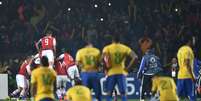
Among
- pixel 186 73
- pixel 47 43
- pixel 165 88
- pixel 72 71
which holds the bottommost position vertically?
pixel 165 88

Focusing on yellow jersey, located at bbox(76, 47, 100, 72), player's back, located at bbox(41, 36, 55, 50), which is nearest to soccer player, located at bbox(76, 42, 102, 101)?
yellow jersey, located at bbox(76, 47, 100, 72)

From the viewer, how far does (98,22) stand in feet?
115

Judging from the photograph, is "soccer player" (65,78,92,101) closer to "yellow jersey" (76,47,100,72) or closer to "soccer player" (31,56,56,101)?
"soccer player" (31,56,56,101)

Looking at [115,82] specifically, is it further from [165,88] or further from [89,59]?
[165,88]

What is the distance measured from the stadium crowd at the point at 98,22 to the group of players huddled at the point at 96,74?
4.26 m

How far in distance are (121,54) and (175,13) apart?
625 inches

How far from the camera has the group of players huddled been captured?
53.7 feet

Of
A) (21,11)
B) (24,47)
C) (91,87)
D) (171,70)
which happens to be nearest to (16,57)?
(24,47)

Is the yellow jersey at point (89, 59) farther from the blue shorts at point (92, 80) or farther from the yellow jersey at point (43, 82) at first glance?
the yellow jersey at point (43, 82)

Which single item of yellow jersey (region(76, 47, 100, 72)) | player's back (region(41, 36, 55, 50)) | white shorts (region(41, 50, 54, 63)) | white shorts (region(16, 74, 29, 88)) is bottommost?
white shorts (region(16, 74, 29, 88))

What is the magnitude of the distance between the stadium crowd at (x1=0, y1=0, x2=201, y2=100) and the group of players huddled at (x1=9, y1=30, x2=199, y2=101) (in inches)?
168

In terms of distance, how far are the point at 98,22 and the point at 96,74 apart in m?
15.0

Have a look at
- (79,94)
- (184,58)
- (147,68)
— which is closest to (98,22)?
(147,68)

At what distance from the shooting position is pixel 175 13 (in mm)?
35594
